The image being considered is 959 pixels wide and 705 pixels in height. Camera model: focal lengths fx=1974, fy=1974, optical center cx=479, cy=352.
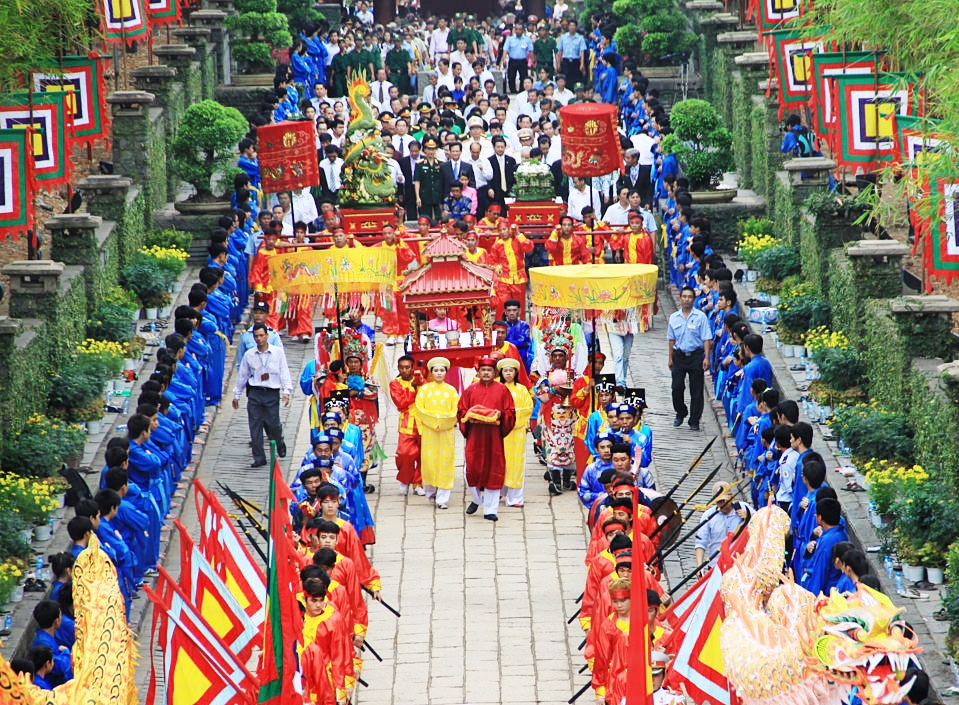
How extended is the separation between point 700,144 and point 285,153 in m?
5.86

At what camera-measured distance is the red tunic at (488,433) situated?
60.3 ft

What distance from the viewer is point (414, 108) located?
32.3m

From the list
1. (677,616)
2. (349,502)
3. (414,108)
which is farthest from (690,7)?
(677,616)

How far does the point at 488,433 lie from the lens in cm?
1842

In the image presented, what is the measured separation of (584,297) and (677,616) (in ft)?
18.0

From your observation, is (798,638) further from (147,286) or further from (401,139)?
(401,139)

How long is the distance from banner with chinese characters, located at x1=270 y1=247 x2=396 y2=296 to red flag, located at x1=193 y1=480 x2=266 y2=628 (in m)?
5.52

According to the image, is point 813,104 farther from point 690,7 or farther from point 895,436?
point 690,7

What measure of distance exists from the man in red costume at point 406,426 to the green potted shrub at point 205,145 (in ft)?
28.7

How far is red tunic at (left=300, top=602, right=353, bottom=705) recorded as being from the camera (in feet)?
44.3

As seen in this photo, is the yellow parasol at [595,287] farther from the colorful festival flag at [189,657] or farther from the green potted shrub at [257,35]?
the green potted shrub at [257,35]

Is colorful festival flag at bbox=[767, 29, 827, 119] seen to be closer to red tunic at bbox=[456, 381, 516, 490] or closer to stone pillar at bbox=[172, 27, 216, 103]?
red tunic at bbox=[456, 381, 516, 490]

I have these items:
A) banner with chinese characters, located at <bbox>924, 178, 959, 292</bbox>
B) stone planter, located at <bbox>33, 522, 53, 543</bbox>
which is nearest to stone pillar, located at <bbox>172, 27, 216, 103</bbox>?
stone planter, located at <bbox>33, 522, 53, 543</bbox>

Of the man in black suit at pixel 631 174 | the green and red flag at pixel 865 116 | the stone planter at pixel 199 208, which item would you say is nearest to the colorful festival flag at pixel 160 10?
the stone planter at pixel 199 208
